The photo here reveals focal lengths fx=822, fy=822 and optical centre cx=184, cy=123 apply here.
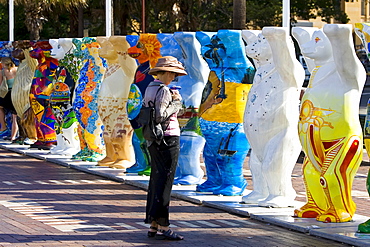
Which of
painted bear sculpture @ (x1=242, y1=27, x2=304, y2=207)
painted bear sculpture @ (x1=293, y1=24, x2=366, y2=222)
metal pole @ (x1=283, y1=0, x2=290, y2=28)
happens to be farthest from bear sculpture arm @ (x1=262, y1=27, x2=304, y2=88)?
metal pole @ (x1=283, y1=0, x2=290, y2=28)

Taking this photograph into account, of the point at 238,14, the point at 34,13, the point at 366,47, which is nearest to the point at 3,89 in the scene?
the point at 238,14

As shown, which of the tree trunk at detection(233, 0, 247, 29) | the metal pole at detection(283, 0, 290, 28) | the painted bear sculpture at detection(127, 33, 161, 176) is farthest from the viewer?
the tree trunk at detection(233, 0, 247, 29)

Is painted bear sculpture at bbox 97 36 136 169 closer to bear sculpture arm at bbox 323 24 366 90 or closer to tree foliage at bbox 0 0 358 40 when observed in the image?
bear sculpture arm at bbox 323 24 366 90

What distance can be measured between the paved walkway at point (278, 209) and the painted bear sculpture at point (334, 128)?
0.28 m

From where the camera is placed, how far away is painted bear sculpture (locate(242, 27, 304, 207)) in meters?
9.59

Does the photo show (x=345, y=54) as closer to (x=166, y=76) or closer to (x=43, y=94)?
(x=166, y=76)

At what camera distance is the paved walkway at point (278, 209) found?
27.0 feet

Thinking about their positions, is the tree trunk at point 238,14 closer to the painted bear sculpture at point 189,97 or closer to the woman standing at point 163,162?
the painted bear sculpture at point 189,97

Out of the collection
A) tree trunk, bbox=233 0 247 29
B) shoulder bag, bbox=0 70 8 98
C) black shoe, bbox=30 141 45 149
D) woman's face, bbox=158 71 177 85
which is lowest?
black shoe, bbox=30 141 45 149

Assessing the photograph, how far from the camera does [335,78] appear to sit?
28.4 ft

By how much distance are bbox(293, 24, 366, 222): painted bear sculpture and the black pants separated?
5.06 feet

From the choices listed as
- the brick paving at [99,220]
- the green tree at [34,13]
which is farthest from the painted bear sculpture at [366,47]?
the green tree at [34,13]

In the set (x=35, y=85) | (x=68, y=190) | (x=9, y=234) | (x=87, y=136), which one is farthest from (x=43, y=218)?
(x=35, y=85)

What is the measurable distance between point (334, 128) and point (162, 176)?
6.13ft
